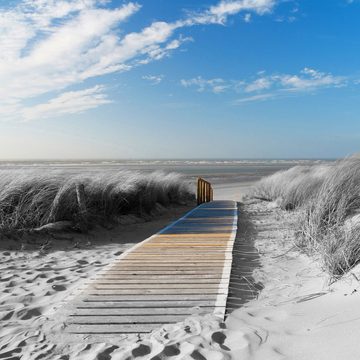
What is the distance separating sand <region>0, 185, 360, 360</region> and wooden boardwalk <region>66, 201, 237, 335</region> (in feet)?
0.66

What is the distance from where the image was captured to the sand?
2711 mm

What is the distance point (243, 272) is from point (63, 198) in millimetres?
4367

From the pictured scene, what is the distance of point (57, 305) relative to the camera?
12.5 feet

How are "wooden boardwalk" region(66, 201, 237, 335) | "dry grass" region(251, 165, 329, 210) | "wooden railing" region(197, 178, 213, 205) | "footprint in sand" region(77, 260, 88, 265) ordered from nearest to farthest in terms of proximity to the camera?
"wooden boardwalk" region(66, 201, 237, 335)
"footprint in sand" region(77, 260, 88, 265)
"dry grass" region(251, 165, 329, 210)
"wooden railing" region(197, 178, 213, 205)

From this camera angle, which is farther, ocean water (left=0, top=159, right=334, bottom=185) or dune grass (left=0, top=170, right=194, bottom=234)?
ocean water (left=0, top=159, right=334, bottom=185)

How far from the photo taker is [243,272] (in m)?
4.97

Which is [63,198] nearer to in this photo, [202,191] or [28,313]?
[28,313]

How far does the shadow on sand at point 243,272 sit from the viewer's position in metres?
3.93

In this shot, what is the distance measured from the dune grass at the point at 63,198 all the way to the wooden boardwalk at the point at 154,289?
7.38 ft

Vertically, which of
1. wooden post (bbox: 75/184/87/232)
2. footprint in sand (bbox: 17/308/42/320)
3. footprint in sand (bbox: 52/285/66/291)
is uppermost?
wooden post (bbox: 75/184/87/232)

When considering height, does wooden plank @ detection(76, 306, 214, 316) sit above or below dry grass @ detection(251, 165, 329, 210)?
below

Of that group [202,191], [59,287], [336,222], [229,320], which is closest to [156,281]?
[59,287]

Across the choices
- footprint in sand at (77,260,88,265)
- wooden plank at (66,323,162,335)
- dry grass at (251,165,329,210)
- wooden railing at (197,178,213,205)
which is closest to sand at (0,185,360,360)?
wooden plank at (66,323,162,335)

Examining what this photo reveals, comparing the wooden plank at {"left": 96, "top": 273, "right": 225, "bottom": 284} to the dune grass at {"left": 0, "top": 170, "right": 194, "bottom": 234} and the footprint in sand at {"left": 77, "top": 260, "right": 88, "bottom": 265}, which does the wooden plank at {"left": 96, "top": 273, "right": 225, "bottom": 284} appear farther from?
the dune grass at {"left": 0, "top": 170, "right": 194, "bottom": 234}
